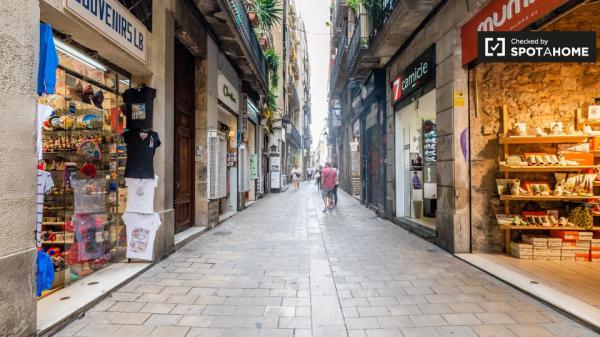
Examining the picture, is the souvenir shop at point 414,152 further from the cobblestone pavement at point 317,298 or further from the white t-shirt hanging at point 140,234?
the white t-shirt hanging at point 140,234

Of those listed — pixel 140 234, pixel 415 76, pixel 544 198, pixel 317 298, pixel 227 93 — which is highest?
pixel 227 93

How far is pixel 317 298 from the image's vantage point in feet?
14.0

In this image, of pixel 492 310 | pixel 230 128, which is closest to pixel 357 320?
pixel 492 310

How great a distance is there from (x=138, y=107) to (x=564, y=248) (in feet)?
25.5

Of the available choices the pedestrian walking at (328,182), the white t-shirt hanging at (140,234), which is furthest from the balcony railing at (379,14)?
the white t-shirt hanging at (140,234)

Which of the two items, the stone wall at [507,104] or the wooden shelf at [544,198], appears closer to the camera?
the wooden shelf at [544,198]

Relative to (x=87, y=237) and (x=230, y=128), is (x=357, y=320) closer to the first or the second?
(x=87, y=237)

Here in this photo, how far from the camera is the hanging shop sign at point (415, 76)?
7.56 metres

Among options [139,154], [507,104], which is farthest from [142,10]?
[507,104]

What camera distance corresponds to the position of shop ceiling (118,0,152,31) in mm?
5826

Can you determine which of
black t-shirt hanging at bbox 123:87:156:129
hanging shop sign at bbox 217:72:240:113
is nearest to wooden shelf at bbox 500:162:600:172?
black t-shirt hanging at bbox 123:87:156:129

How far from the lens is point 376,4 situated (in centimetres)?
1013

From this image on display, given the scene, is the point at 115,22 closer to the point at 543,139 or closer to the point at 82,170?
the point at 82,170

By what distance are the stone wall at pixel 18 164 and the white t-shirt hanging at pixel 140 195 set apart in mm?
2424
